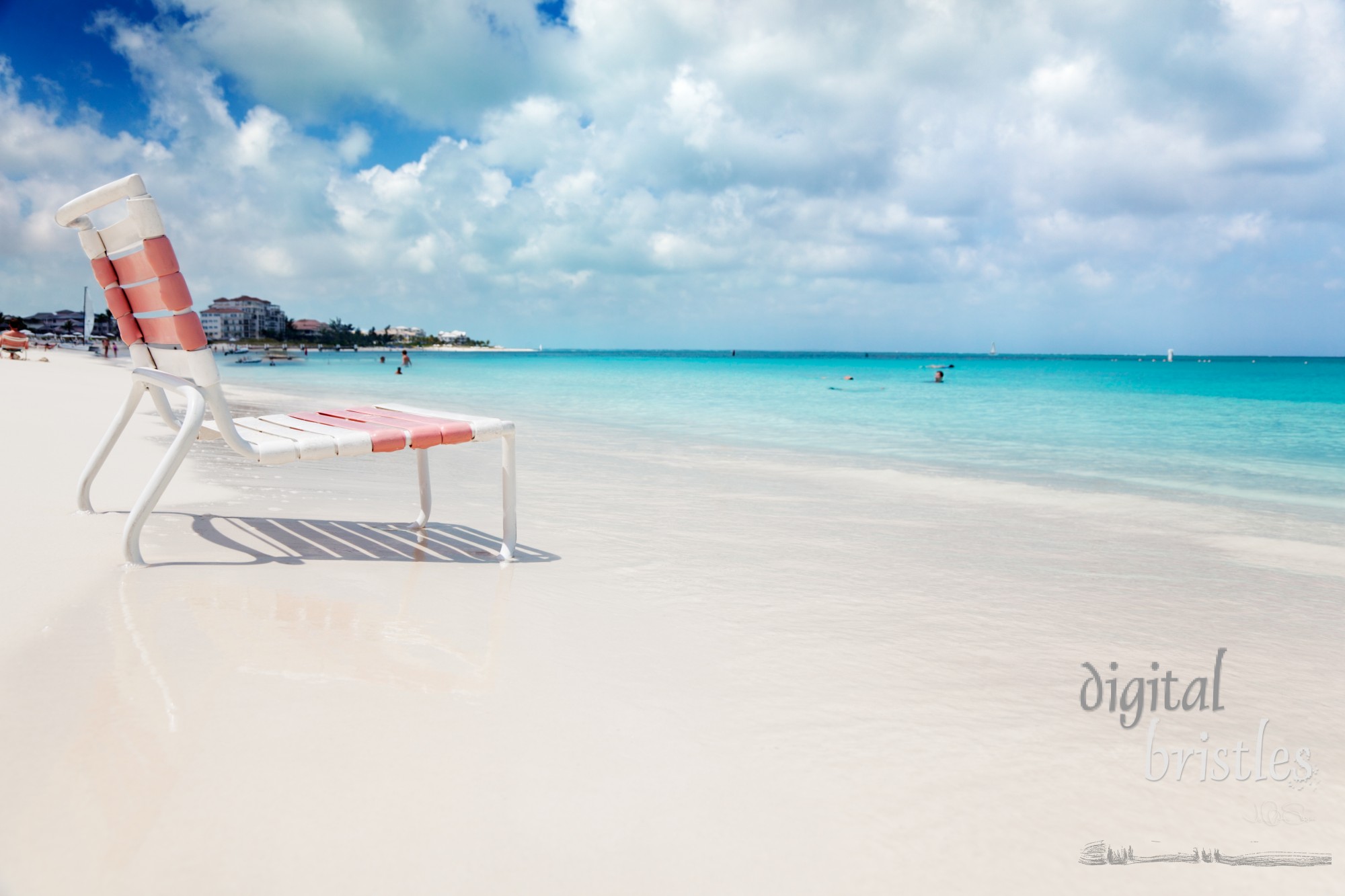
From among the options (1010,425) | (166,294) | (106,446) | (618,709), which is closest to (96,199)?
(166,294)

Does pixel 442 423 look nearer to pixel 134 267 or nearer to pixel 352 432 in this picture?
pixel 352 432

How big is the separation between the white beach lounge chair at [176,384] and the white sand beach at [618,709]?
52 cm

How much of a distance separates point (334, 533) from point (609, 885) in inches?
123

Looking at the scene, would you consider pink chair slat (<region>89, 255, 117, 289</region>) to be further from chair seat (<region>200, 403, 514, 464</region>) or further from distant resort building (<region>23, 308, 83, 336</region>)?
distant resort building (<region>23, 308, 83, 336</region>)

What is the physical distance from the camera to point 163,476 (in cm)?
307

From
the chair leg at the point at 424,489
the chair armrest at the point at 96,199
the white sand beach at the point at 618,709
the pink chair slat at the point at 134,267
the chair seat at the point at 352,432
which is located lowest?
the white sand beach at the point at 618,709

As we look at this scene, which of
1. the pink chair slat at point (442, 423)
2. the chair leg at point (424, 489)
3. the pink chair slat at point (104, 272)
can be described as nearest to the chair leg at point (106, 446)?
the pink chair slat at point (104, 272)

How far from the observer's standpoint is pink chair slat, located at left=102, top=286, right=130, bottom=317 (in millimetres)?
3510

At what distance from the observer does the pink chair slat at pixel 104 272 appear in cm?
349

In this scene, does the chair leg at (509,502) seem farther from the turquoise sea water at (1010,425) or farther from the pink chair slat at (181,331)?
the turquoise sea water at (1010,425)

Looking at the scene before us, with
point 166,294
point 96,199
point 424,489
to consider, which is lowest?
point 424,489

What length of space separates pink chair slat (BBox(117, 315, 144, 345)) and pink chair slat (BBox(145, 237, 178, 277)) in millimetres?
596

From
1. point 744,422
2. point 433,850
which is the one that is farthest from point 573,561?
A: point 744,422

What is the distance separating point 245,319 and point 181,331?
173243 mm
